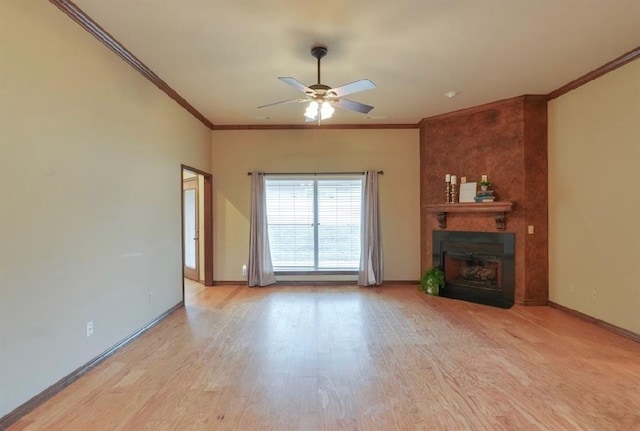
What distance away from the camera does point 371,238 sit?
5785mm

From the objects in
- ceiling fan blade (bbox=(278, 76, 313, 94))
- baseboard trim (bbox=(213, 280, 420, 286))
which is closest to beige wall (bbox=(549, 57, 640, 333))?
baseboard trim (bbox=(213, 280, 420, 286))

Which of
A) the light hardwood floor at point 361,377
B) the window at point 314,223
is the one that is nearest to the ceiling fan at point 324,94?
the light hardwood floor at point 361,377

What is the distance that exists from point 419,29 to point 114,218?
330cm

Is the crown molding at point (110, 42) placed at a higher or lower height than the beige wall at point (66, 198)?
higher

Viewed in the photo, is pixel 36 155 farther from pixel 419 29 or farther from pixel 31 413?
pixel 419 29

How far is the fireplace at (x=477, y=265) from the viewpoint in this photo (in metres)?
4.75

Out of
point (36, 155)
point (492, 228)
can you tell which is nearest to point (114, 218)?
point (36, 155)

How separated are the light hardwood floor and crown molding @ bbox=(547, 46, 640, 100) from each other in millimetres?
2877

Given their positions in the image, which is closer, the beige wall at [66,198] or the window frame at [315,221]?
the beige wall at [66,198]

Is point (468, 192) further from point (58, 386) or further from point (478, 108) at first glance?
point (58, 386)

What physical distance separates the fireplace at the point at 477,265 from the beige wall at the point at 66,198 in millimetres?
4299

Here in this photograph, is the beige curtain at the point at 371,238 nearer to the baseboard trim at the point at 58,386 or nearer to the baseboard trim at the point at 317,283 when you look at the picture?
the baseboard trim at the point at 317,283

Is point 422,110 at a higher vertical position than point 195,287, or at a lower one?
higher

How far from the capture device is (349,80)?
13.0 feet
